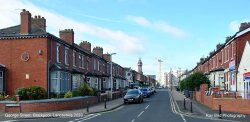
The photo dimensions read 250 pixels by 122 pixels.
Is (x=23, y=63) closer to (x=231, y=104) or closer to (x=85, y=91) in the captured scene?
(x=85, y=91)

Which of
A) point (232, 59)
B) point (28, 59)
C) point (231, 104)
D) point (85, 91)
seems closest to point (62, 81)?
point (85, 91)

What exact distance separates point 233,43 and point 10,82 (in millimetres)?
22537

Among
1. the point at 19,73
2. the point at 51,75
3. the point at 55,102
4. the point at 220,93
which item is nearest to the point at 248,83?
the point at 220,93

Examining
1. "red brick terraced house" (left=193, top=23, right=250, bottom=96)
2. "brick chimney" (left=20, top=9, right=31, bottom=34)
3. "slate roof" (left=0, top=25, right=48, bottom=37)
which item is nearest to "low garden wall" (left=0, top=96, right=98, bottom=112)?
"slate roof" (left=0, top=25, right=48, bottom=37)

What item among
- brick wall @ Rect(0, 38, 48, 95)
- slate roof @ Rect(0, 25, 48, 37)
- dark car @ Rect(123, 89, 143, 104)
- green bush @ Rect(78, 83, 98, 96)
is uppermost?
slate roof @ Rect(0, 25, 48, 37)

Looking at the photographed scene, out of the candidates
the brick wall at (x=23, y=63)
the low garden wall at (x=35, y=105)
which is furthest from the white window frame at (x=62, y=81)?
the low garden wall at (x=35, y=105)

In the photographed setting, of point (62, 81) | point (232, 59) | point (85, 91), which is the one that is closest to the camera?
point (232, 59)

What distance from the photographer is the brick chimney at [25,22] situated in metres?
37.6

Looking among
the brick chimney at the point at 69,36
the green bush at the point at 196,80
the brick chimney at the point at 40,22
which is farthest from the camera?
the green bush at the point at 196,80

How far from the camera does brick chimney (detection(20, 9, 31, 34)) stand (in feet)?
123

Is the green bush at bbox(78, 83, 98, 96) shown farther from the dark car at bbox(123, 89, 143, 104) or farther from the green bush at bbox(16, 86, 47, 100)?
the green bush at bbox(16, 86, 47, 100)

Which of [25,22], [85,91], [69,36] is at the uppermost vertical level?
[25,22]

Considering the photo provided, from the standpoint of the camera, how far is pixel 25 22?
124 ft

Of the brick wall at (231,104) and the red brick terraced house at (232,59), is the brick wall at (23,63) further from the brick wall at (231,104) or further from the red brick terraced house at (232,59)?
the red brick terraced house at (232,59)
